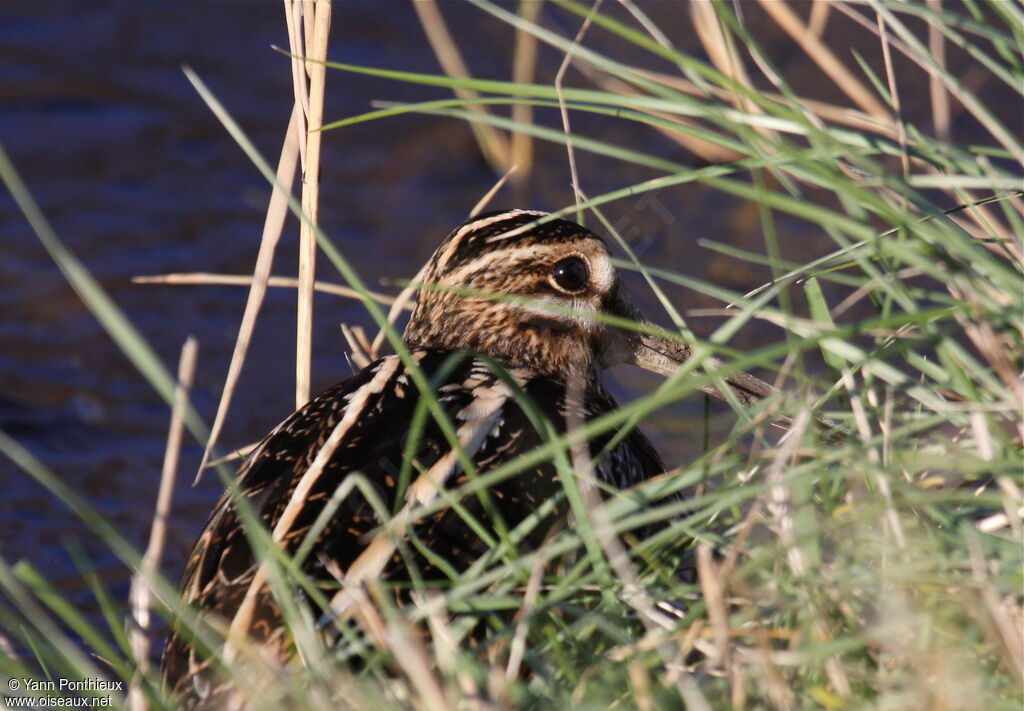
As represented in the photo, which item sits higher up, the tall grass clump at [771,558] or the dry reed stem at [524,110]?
the tall grass clump at [771,558]

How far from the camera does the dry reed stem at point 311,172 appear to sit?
10.3 feet

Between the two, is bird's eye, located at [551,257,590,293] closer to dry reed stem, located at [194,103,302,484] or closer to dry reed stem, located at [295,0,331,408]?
dry reed stem, located at [295,0,331,408]

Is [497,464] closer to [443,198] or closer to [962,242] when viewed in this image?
[962,242]

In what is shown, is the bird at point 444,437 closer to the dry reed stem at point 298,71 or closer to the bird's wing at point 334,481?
the bird's wing at point 334,481

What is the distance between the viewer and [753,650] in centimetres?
200

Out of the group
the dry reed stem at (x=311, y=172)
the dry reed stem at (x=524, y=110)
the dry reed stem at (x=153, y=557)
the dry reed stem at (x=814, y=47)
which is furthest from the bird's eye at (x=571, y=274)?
the dry reed stem at (x=524, y=110)

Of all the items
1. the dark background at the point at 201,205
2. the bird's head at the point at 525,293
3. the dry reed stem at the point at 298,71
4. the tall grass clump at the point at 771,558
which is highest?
the dry reed stem at the point at 298,71

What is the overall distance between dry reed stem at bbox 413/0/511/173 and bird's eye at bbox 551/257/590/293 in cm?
270

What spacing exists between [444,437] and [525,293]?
38.7 inches

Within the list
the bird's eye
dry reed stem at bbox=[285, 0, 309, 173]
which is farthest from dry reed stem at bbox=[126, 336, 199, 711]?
the bird's eye

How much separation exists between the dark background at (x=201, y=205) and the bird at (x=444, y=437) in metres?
1.39

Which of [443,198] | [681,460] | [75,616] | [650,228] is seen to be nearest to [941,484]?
[75,616]

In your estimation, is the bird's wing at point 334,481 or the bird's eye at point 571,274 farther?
the bird's eye at point 571,274

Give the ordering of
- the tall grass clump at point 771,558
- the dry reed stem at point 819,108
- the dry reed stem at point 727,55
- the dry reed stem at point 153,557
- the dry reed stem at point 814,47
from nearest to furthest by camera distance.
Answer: the tall grass clump at point 771,558
the dry reed stem at point 153,557
the dry reed stem at point 727,55
the dry reed stem at point 819,108
the dry reed stem at point 814,47
